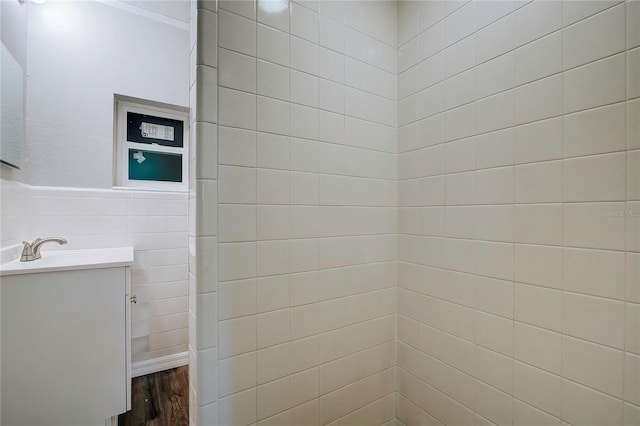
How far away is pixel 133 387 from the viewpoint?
79.7 inches

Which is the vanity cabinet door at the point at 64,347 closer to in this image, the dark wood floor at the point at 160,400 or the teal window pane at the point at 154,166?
the dark wood floor at the point at 160,400

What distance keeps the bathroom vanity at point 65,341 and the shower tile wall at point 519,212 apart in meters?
1.51

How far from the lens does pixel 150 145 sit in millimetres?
2307

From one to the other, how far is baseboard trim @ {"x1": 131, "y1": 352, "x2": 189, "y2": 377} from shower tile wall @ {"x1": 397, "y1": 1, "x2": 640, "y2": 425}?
1.93 metres

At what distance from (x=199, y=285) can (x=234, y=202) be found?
0.88 ft

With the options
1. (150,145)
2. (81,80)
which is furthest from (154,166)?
(81,80)

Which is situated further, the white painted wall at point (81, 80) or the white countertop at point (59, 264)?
the white painted wall at point (81, 80)

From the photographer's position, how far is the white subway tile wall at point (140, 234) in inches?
73.2

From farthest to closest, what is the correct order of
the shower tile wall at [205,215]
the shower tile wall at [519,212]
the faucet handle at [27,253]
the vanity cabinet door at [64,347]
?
the faucet handle at [27,253]
the vanity cabinet door at [64,347]
the shower tile wall at [205,215]
the shower tile wall at [519,212]

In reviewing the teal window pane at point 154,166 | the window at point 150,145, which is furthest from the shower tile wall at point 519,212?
the teal window pane at point 154,166

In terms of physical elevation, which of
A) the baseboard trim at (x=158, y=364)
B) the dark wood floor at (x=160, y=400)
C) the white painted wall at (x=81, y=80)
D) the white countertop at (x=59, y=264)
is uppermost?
the white painted wall at (x=81, y=80)

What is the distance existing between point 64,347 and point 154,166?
143cm

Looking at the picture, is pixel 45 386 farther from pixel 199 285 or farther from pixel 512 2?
pixel 512 2

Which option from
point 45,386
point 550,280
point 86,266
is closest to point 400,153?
point 550,280
